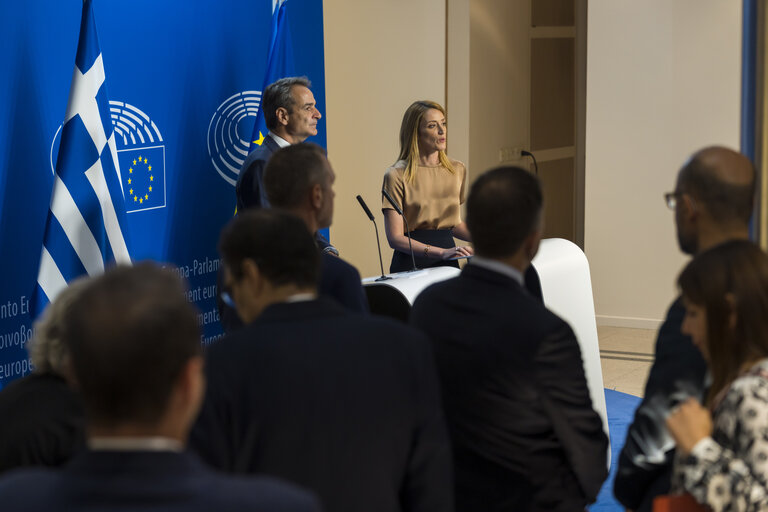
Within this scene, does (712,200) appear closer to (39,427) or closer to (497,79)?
(39,427)

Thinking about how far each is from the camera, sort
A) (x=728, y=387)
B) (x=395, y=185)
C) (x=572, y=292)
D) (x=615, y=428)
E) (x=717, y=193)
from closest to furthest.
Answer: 1. (x=728, y=387)
2. (x=717, y=193)
3. (x=572, y=292)
4. (x=615, y=428)
5. (x=395, y=185)

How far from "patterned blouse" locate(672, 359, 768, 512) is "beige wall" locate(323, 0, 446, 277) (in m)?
4.83

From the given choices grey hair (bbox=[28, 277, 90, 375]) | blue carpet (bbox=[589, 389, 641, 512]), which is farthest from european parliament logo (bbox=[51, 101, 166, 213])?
grey hair (bbox=[28, 277, 90, 375])

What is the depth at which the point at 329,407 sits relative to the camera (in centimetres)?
161

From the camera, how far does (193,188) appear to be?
16.2 feet

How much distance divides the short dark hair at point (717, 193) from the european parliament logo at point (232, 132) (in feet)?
10.5

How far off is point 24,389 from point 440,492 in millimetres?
817

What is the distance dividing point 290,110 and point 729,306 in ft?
10.00

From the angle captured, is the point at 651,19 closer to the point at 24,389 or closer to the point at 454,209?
the point at 454,209

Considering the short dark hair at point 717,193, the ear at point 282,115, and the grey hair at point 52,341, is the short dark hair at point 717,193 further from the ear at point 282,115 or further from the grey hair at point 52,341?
the ear at point 282,115

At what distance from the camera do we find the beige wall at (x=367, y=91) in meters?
6.41

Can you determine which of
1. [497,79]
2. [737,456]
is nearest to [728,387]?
[737,456]

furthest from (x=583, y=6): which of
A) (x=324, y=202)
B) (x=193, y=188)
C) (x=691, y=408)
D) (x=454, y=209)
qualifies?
(x=691, y=408)

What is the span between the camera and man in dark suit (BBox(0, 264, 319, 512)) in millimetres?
1038
